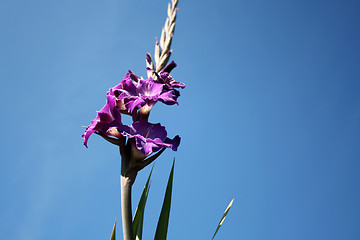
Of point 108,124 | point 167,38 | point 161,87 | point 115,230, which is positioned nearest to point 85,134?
point 108,124

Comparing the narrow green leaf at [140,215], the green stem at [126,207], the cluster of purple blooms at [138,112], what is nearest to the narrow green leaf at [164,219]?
the narrow green leaf at [140,215]

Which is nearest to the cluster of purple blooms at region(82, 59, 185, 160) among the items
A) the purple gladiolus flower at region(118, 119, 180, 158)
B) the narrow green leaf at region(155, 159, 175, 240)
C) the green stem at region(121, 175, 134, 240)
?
the purple gladiolus flower at region(118, 119, 180, 158)

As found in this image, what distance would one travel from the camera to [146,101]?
4.78 ft

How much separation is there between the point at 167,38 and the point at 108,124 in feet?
1.60

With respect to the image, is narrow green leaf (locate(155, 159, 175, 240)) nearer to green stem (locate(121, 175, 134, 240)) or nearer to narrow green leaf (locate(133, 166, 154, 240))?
narrow green leaf (locate(133, 166, 154, 240))

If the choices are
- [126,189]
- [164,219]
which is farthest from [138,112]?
[164,219]

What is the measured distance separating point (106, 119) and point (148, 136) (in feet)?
0.59

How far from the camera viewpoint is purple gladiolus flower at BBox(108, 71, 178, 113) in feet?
4.69

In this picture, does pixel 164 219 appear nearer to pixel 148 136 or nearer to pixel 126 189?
pixel 126 189

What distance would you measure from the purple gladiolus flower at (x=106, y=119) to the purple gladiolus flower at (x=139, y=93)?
0.12 ft

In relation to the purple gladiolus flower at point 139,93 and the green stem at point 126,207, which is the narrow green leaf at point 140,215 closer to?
the green stem at point 126,207

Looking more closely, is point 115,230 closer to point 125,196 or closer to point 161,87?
point 125,196

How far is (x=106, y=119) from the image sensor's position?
56.6 inches

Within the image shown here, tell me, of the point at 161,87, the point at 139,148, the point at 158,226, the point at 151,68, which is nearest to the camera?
the point at 139,148
